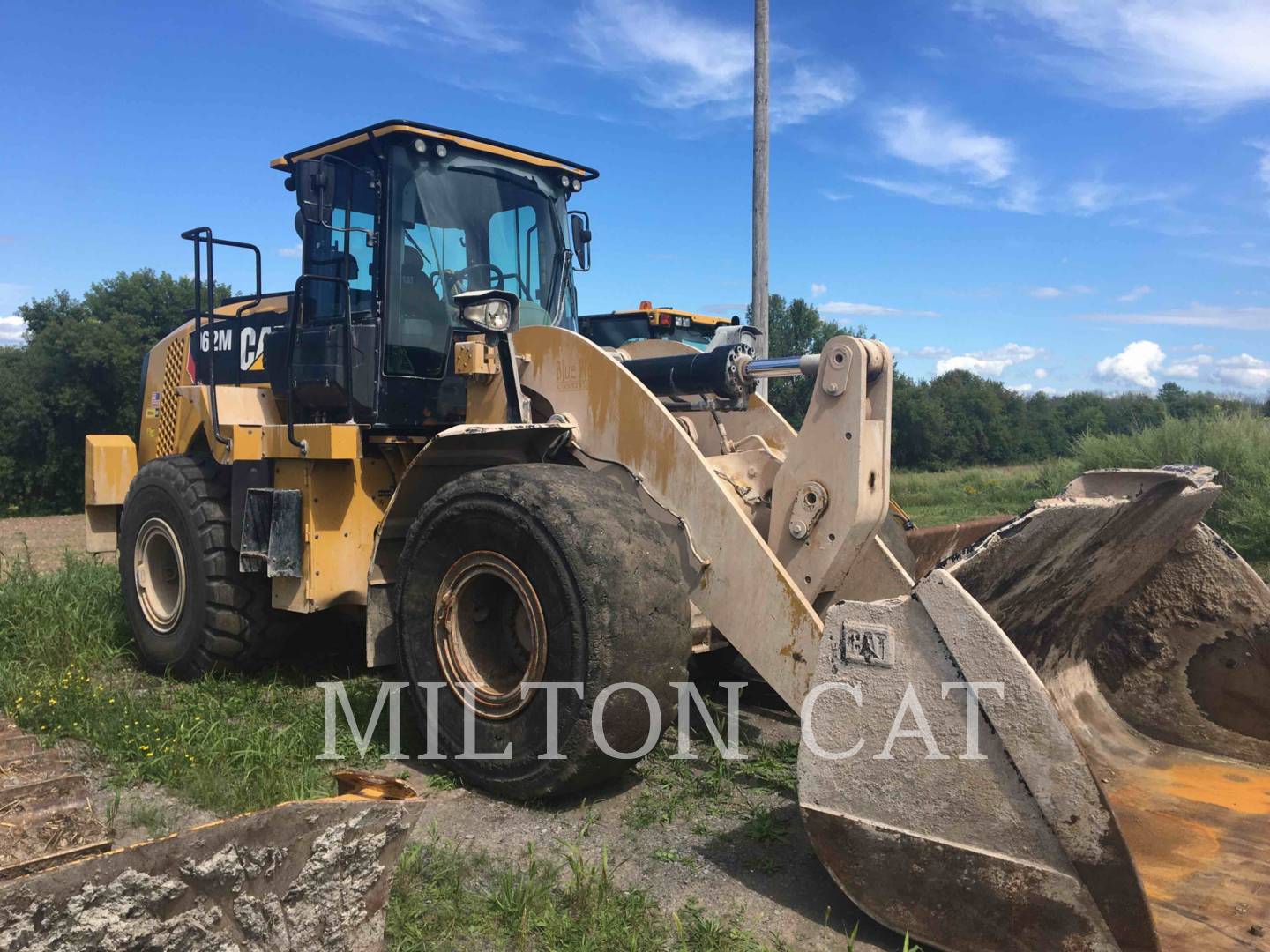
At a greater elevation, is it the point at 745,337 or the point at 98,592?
the point at 745,337

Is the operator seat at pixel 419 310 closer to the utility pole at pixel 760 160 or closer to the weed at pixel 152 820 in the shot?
the weed at pixel 152 820

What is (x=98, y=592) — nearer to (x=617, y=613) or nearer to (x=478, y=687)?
(x=478, y=687)

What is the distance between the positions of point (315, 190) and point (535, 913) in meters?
3.44

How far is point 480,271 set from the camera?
5.40 meters

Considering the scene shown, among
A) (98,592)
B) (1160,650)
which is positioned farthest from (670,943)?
(98,592)

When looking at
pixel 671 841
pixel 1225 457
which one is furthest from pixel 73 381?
pixel 671 841

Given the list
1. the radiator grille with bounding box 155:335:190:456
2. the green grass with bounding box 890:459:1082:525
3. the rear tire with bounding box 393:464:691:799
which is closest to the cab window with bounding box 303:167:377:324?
the rear tire with bounding box 393:464:691:799

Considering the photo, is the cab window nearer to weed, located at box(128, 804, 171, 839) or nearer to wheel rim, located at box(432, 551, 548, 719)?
wheel rim, located at box(432, 551, 548, 719)

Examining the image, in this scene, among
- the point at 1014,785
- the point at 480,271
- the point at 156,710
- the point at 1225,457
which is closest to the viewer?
the point at 1014,785

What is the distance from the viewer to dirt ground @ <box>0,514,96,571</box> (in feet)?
46.6

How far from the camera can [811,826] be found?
301cm

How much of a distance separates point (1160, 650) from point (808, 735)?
2.26 metres

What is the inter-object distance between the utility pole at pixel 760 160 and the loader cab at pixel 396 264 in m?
5.68

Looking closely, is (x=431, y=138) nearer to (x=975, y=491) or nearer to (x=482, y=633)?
(x=482, y=633)
